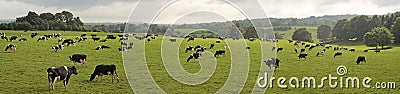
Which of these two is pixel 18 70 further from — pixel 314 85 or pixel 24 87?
pixel 314 85

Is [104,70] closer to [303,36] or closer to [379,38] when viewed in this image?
[379,38]

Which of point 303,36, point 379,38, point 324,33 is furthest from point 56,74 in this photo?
point 324,33

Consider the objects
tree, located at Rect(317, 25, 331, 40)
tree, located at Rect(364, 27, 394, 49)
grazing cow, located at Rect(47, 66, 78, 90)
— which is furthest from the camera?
tree, located at Rect(317, 25, 331, 40)

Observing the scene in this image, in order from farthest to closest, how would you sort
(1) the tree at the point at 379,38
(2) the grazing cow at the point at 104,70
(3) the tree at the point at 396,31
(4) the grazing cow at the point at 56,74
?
(3) the tree at the point at 396,31
(1) the tree at the point at 379,38
(2) the grazing cow at the point at 104,70
(4) the grazing cow at the point at 56,74

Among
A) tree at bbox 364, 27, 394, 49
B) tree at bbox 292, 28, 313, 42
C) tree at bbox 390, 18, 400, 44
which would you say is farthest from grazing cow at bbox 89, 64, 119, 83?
tree at bbox 292, 28, 313, 42

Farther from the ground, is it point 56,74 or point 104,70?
point 56,74

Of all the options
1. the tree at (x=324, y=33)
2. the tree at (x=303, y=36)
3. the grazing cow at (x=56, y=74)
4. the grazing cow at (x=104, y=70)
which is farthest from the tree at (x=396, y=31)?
the grazing cow at (x=56, y=74)

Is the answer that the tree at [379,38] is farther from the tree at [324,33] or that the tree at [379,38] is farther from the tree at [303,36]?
the tree at [324,33]

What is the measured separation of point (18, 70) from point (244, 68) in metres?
13.7

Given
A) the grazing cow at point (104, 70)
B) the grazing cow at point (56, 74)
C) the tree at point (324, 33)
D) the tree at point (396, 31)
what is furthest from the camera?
the tree at point (324, 33)

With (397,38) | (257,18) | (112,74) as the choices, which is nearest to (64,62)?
(112,74)

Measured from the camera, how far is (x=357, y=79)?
71.7 feet

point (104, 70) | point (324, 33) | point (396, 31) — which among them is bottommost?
point (324, 33)

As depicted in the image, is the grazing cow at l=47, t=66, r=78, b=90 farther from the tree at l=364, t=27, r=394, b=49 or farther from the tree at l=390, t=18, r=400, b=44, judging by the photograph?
the tree at l=390, t=18, r=400, b=44
